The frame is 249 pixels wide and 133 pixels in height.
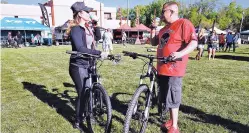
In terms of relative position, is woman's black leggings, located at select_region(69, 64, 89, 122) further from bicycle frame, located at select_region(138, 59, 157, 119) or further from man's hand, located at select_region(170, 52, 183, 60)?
man's hand, located at select_region(170, 52, 183, 60)

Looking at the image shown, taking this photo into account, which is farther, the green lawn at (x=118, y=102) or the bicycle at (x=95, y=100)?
the green lawn at (x=118, y=102)

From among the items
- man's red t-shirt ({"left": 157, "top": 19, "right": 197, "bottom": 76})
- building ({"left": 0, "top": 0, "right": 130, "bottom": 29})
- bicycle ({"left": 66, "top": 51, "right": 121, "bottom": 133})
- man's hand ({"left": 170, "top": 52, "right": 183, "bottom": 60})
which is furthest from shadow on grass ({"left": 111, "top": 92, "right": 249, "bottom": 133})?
building ({"left": 0, "top": 0, "right": 130, "bottom": 29})

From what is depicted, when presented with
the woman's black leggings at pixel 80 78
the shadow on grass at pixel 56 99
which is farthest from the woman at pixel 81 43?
the shadow on grass at pixel 56 99

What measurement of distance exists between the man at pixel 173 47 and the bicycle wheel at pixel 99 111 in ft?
2.96

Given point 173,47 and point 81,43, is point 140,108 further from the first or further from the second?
point 81,43

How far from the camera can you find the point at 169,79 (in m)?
3.73

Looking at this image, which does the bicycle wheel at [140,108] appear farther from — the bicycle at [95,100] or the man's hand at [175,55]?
the man's hand at [175,55]

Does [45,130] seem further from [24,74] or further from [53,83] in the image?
[24,74]

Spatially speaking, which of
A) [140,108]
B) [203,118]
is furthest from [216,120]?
[140,108]

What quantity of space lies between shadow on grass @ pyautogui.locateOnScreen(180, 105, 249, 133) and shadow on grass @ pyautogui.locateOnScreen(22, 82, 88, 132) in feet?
7.10

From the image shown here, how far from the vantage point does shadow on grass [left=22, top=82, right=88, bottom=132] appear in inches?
199

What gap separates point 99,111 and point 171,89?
1.19 metres

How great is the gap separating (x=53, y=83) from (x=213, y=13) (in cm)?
10015

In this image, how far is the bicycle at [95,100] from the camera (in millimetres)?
3708
